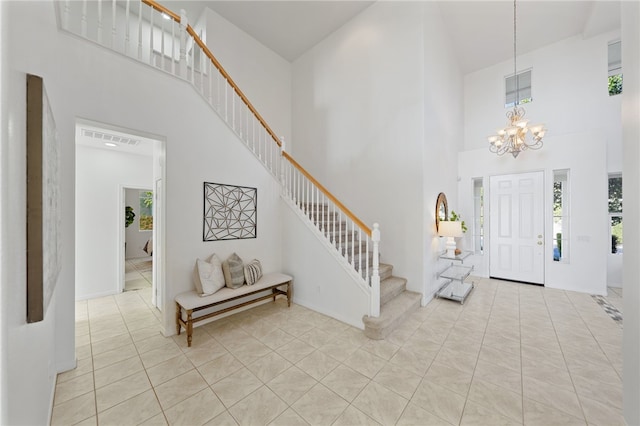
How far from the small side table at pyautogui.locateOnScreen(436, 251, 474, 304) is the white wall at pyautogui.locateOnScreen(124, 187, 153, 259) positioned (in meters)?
9.48

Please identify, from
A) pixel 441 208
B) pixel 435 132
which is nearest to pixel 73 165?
pixel 435 132

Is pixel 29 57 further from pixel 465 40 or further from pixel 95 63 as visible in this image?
pixel 465 40

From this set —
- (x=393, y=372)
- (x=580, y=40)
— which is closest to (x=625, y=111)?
(x=393, y=372)

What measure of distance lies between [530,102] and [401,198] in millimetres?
4654

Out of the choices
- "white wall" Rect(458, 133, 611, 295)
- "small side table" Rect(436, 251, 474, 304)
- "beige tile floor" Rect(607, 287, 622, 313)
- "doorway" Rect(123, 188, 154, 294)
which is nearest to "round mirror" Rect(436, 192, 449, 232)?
"small side table" Rect(436, 251, 474, 304)

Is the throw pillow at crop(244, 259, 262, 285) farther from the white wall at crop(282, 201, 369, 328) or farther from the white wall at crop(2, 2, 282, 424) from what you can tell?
the white wall at crop(282, 201, 369, 328)

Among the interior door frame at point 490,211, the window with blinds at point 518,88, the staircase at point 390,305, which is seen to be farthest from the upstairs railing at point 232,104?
the window with blinds at point 518,88

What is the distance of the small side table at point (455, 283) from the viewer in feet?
13.8

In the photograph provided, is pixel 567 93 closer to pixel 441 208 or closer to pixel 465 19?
pixel 465 19

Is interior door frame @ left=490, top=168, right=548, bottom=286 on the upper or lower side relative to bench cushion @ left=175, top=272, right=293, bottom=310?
upper

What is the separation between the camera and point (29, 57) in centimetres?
126

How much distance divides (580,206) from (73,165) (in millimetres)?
8032

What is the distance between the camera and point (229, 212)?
362cm

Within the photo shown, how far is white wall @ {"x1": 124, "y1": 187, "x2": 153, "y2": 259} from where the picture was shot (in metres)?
8.16
